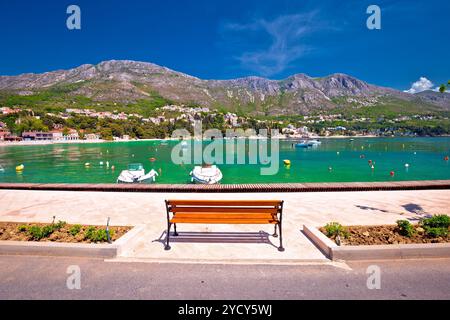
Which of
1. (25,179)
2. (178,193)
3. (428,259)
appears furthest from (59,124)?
(428,259)

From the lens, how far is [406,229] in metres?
5.93

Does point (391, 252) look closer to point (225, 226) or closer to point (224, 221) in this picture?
point (224, 221)

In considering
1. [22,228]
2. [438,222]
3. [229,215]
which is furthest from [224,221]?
[22,228]

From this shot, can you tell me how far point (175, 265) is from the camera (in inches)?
198

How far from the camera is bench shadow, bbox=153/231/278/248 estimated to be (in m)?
6.28

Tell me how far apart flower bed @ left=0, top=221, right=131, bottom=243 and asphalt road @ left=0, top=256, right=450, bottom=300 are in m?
0.79

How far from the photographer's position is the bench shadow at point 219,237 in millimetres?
6280

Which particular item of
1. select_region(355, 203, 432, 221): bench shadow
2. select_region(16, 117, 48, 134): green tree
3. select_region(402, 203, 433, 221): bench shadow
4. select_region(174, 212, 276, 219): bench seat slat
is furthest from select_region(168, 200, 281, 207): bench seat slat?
select_region(16, 117, 48, 134): green tree

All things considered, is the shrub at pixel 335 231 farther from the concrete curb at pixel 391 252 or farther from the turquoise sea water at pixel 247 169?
the turquoise sea water at pixel 247 169

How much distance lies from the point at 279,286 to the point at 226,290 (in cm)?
92

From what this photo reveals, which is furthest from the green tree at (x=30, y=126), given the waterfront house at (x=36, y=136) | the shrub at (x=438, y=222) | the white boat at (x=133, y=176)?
the shrub at (x=438, y=222)

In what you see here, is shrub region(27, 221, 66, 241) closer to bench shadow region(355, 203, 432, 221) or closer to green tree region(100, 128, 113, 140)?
bench shadow region(355, 203, 432, 221)

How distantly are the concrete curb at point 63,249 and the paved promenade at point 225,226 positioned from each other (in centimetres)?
33
